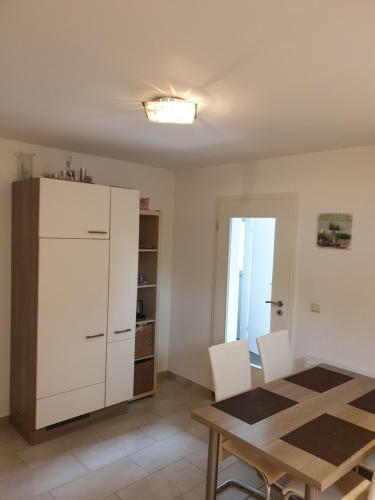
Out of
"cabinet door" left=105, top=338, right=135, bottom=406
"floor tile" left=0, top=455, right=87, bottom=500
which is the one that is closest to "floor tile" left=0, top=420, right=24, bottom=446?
"floor tile" left=0, top=455, right=87, bottom=500

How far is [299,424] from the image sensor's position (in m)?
1.88

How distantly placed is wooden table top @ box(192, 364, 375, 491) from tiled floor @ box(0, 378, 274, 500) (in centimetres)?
82

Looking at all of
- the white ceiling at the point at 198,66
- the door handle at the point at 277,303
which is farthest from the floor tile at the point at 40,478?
the white ceiling at the point at 198,66

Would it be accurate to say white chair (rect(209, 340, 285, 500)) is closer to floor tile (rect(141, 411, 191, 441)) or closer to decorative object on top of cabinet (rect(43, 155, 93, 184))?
floor tile (rect(141, 411, 191, 441))

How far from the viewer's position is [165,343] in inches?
171

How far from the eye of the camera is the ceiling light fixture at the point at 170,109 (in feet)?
6.30

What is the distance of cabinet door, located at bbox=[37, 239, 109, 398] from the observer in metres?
2.81

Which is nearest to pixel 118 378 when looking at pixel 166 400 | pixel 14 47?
pixel 166 400

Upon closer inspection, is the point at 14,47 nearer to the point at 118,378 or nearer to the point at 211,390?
the point at 118,378

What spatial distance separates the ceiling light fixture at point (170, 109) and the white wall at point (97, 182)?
162cm

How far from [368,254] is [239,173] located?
1.43 meters

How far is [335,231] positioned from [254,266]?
2.90ft

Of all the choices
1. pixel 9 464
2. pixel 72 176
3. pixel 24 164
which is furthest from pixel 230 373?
pixel 24 164

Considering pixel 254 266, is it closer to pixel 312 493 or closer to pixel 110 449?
pixel 110 449
